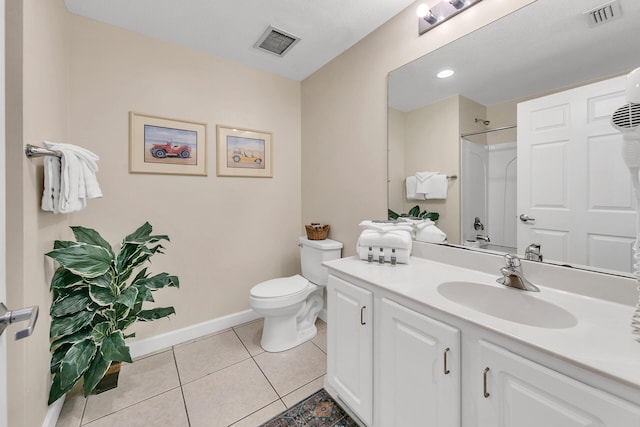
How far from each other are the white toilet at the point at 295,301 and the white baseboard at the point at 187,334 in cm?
44

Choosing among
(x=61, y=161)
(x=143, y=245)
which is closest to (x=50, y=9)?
(x=61, y=161)

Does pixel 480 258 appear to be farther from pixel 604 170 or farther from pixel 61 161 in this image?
pixel 61 161

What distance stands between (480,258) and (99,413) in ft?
7.55

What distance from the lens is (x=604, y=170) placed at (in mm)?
1011

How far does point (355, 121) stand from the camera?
2.10 meters

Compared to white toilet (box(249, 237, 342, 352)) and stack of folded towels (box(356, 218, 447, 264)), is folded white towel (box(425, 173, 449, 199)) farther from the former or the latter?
white toilet (box(249, 237, 342, 352))

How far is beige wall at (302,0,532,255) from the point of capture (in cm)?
167

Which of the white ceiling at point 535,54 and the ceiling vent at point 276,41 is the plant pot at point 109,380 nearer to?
the ceiling vent at point 276,41

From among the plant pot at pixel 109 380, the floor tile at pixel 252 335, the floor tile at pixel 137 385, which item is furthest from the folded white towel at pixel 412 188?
the plant pot at pixel 109 380

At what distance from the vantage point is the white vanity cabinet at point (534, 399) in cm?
61

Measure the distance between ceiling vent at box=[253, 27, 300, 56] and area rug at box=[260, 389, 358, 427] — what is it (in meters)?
2.54

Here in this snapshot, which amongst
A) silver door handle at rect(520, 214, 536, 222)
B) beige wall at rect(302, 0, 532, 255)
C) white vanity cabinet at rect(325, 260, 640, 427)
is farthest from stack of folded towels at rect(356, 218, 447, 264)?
silver door handle at rect(520, 214, 536, 222)

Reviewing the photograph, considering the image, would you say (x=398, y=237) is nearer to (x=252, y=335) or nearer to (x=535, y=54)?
(x=535, y=54)

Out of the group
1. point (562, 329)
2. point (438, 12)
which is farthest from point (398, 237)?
point (438, 12)
